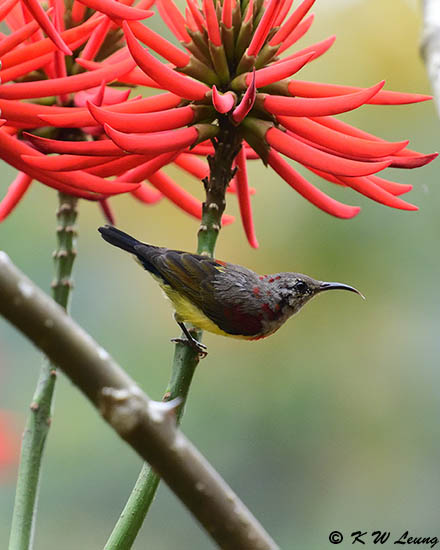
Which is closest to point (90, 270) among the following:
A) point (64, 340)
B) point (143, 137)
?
point (143, 137)

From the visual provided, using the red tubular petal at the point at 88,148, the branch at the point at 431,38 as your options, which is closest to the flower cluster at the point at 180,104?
the red tubular petal at the point at 88,148

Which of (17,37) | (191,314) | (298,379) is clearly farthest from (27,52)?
(298,379)

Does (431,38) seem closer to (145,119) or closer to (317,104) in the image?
(317,104)

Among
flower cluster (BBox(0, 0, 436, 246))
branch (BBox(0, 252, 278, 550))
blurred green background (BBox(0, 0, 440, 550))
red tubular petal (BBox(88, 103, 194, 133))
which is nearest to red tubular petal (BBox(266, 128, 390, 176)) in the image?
flower cluster (BBox(0, 0, 436, 246))

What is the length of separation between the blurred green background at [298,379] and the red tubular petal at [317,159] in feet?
6.72

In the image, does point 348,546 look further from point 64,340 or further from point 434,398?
point 64,340

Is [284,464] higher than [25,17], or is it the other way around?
[25,17]

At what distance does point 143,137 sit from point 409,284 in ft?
8.23

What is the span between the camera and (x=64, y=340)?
1.37 ft

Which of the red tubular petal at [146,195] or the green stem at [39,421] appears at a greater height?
the red tubular petal at [146,195]

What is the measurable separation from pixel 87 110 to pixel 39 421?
1.21 feet

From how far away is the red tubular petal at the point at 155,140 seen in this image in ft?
2.70

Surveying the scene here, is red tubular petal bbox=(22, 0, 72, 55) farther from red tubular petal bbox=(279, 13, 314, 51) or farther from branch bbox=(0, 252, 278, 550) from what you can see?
branch bbox=(0, 252, 278, 550)

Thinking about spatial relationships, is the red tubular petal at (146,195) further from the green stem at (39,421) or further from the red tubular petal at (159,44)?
the red tubular petal at (159,44)
